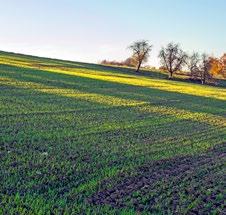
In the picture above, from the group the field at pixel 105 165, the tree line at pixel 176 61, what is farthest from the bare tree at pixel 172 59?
the field at pixel 105 165

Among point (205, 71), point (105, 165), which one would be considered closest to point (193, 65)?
point (205, 71)

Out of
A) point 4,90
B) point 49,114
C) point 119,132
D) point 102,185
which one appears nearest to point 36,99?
point 4,90

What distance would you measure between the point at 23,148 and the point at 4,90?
18.4 meters

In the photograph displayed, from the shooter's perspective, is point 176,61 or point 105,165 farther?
point 176,61

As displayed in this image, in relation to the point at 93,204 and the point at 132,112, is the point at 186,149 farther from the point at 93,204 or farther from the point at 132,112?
the point at 132,112

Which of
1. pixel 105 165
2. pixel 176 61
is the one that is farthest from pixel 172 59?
pixel 105 165

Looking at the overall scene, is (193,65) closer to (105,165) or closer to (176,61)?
(176,61)

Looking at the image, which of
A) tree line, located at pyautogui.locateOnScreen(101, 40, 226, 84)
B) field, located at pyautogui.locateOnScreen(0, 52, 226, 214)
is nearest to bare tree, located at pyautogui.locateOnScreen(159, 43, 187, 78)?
tree line, located at pyautogui.locateOnScreen(101, 40, 226, 84)

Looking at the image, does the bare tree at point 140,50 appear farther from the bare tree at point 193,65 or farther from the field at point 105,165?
the field at point 105,165

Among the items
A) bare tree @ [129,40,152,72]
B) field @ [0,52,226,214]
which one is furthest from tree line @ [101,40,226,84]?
field @ [0,52,226,214]

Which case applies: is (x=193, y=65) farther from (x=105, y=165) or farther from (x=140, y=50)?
(x=105, y=165)

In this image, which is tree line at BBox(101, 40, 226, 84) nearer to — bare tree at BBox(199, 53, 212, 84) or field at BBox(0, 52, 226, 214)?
bare tree at BBox(199, 53, 212, 84)

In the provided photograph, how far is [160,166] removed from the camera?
13242 mm

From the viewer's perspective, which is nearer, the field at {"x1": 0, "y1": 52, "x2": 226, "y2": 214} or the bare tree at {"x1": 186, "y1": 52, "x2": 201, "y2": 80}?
the field at {"x1": 0, "y1": 52, "x2": 226, "y2": 214}
